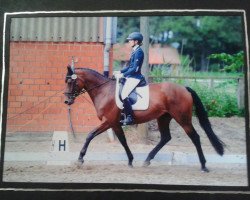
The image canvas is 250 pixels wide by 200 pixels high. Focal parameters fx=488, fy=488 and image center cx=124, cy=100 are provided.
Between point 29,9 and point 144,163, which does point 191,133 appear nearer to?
point 144,163

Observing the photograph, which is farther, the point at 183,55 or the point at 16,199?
the point at 183,55

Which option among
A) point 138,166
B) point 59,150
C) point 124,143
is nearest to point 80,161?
point 59,150

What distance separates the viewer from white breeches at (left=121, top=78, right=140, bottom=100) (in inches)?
187

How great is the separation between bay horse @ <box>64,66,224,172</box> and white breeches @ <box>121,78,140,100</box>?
12cm

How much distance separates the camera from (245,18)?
4625 mm

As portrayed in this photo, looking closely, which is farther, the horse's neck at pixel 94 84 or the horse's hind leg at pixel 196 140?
the horse's neck at pixel 94 84

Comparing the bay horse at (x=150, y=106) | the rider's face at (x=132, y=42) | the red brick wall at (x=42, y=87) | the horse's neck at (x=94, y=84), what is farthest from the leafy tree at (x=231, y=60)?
the red brick wall at (x=42, y=87)

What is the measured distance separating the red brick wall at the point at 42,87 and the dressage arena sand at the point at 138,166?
0.15m

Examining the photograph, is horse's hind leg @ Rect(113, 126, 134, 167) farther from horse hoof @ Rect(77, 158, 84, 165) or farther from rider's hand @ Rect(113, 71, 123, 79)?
rider's hand @ Rect(113, 71, 123, 79)

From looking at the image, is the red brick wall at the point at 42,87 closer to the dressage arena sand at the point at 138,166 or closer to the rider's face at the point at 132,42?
the dressage arena sand at the point at 138,166

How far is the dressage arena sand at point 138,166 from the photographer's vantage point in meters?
4.64

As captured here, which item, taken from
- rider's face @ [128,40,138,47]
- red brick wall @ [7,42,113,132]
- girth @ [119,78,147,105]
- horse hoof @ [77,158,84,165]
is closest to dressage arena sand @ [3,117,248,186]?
horse hoof @ [77,158,84,165]

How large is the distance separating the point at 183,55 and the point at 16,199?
2181 mm

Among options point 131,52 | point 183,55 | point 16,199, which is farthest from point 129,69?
point 16,199
